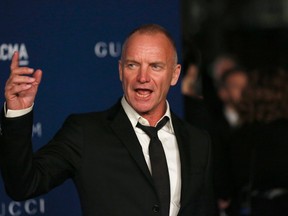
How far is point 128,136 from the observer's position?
295 cm

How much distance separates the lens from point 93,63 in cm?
392

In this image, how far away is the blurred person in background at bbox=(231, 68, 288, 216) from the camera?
5.17m

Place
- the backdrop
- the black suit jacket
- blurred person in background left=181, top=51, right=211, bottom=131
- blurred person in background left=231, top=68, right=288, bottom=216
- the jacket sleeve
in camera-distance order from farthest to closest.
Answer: blurred person in background left=231, top=68, right=288, bottom=216
blurred person in background left=181, top=51, right=211, bottom=131
the backdrop
the black suit jacket
the jacket sleeve

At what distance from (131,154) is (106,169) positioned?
0.34 ft

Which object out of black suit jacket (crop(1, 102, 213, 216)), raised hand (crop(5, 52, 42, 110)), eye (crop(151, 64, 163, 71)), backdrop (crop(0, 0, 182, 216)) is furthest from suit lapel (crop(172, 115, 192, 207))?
backdrop (crop(0, 0, 182, 216))

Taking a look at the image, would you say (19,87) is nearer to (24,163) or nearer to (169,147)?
(24,163)

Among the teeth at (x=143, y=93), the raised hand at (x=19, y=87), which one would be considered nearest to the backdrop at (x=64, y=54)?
the teeth at (x=143, y=93)

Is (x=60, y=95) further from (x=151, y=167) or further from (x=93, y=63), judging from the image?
(x=151, y=167)

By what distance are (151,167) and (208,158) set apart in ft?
1.01

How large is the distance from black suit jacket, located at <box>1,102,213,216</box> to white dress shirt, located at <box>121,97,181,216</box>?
0.08ft

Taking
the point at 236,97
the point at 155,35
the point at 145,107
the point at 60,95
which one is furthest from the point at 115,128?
the point at 236,97

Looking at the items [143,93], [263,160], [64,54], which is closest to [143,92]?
[143,93]

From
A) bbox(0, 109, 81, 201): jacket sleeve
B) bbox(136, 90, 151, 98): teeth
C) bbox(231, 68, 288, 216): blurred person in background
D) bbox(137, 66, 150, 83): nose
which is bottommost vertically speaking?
bbox(231, 68, 288, 216): blurred person in background

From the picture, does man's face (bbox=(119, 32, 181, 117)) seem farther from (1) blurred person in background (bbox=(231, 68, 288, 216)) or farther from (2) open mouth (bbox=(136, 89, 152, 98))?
(1) blurred person in background (bbox=(231, 68, 288, 216))
